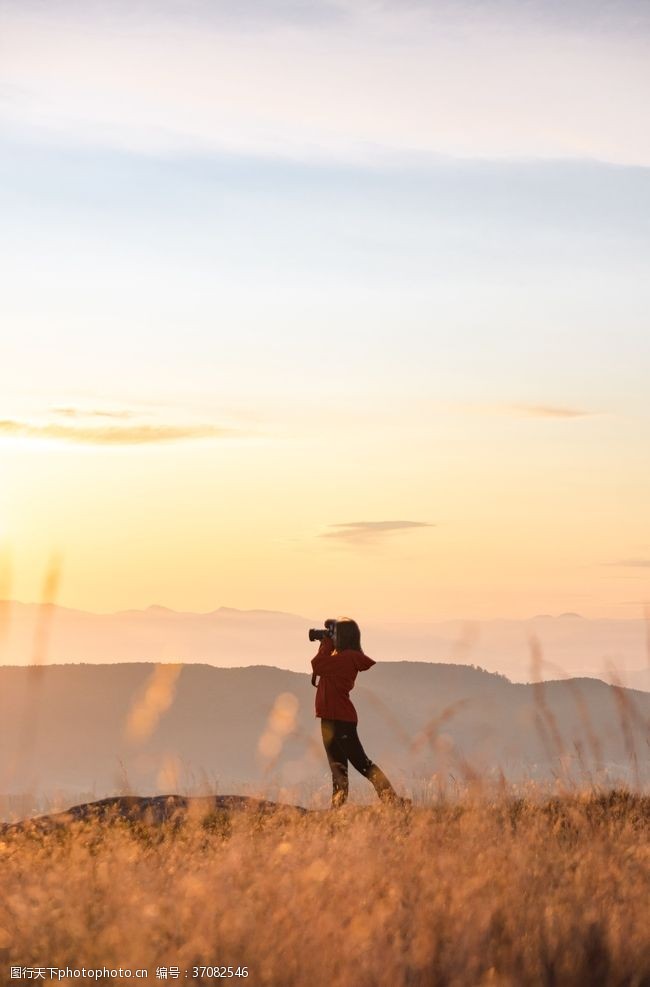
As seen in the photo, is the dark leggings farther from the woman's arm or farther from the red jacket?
the woman's arm

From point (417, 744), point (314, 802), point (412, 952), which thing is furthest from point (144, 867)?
point (314, 802)

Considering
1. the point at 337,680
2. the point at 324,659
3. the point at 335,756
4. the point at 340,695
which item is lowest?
the point at 335,756

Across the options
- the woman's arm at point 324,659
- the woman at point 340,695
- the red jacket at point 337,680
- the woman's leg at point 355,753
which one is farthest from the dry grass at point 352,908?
the woman's arm at point 324,659

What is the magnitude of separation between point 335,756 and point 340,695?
0.56m

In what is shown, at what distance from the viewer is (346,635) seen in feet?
40.0

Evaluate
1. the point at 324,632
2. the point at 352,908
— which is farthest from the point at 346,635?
the point at 352,908

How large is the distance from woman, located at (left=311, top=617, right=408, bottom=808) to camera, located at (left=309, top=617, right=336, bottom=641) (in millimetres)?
39

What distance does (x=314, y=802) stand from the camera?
10.7 metres

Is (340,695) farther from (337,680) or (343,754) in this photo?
(343,754)

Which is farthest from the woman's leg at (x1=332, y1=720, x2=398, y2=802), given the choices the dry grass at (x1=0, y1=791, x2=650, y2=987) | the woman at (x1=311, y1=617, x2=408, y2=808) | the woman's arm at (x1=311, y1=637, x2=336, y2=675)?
the dry grass at (x1=0, y1=791, x2=650, y2=987)

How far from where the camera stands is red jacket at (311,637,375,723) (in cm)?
1200

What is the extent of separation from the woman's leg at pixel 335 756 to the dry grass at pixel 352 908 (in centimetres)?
308

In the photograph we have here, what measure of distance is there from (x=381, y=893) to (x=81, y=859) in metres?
1.99

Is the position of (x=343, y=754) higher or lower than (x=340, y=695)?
lower
